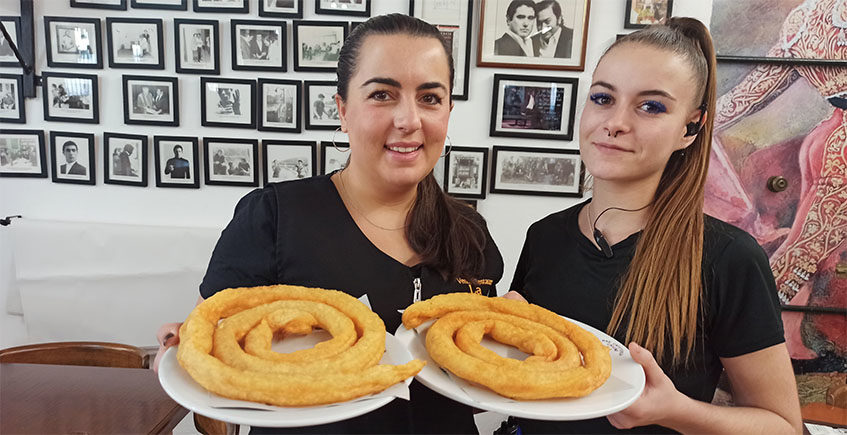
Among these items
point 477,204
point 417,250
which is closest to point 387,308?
point 417,250

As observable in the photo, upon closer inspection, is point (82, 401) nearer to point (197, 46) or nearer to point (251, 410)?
point (251, 410)

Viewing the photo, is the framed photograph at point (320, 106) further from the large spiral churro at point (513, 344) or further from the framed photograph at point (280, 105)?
the large spiral churro at point (513, 344)

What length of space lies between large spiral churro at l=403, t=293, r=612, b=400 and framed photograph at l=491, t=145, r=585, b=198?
5.67 feet

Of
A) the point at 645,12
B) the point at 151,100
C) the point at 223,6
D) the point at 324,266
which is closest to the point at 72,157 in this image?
the point at 151,100

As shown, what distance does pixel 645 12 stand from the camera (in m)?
2.71

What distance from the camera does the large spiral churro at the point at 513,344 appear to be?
928 mm

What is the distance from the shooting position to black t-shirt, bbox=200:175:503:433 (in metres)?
1.28

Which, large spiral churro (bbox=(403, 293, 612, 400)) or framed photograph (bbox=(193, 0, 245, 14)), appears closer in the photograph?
large spiral churro (bbox=(403, 293, 612, 400))

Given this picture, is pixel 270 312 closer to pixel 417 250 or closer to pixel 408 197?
pixel 417 250

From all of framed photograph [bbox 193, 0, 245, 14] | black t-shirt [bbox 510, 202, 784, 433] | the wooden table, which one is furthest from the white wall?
black t-shirt [bbox 510, 202, 784, 433]

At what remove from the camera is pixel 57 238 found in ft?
9.90

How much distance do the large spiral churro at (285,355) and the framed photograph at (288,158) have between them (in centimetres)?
190

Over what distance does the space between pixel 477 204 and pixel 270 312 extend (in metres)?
2.06

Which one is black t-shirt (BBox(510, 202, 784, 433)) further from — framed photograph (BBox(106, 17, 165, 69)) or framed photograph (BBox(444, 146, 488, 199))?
framed photograph (BBox(106, 17, 165, 69))
